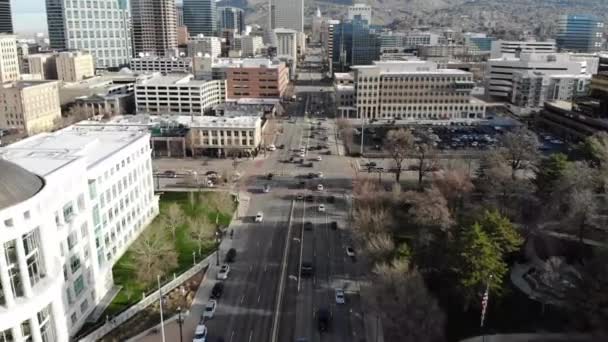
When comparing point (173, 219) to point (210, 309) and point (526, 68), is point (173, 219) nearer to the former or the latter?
point (210, 309)

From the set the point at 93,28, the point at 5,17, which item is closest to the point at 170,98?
the point at 93,28

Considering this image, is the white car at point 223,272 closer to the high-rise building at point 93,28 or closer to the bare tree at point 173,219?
the bare tree at point 173,219

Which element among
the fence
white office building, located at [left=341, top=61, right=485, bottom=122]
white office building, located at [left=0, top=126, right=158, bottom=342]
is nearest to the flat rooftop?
white office building, located at [left=0, top=126, right=158, bottom=342]

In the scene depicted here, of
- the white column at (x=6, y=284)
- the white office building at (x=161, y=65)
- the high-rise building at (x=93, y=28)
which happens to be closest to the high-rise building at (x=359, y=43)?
the white office building at (x=161, y=65)

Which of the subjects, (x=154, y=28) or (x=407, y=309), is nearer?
(x=407, y=309)

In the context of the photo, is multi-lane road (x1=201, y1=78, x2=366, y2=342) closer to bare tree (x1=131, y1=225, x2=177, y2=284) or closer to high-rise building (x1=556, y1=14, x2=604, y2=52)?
bare tree (x1=131, y1=225, x2=177, y2=284)

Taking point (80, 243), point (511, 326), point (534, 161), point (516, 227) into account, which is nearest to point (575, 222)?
point (516, 227)
